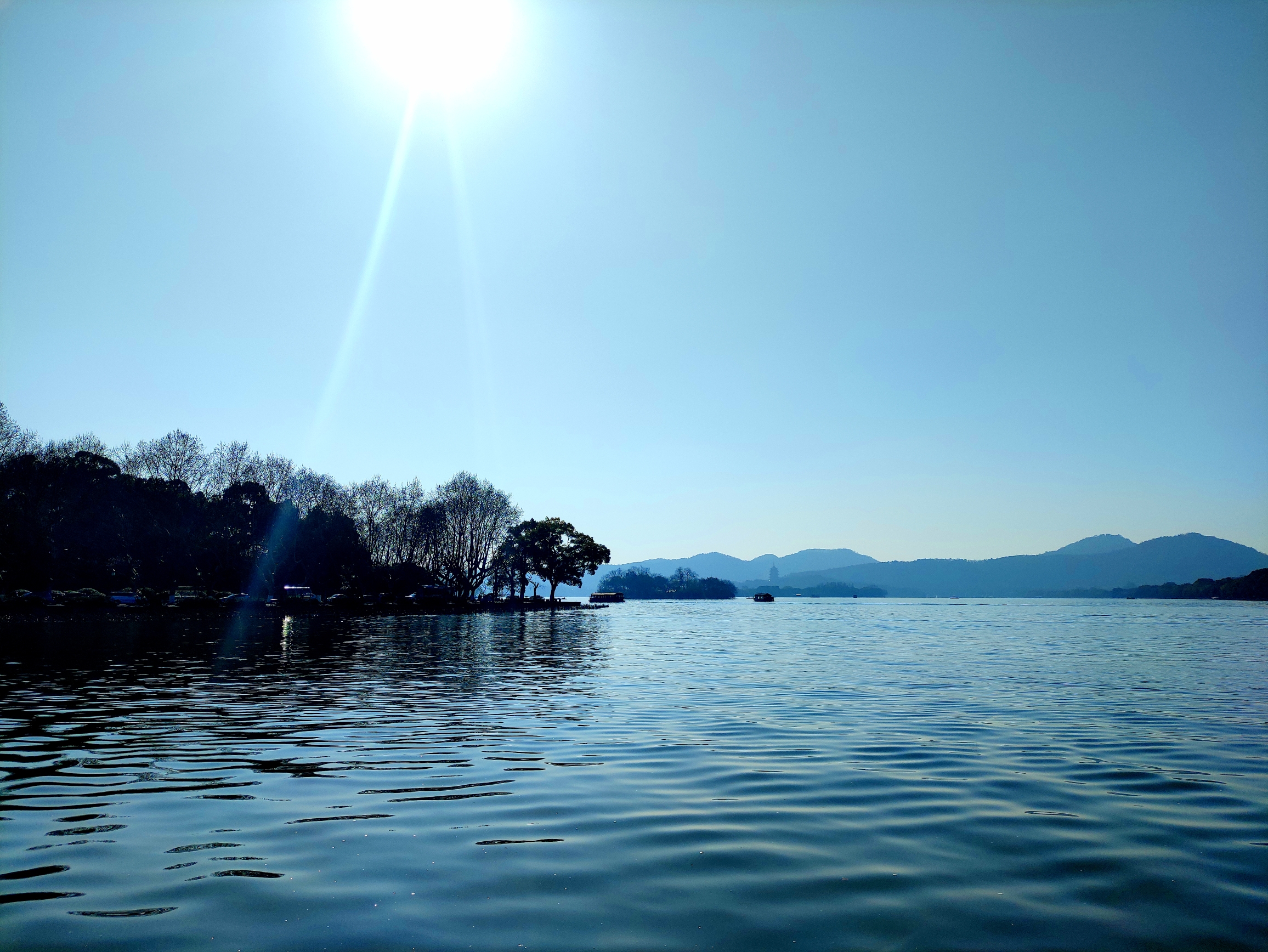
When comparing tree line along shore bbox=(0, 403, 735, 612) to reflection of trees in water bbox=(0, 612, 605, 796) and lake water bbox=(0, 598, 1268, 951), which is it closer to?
reflection of trees in water bbox=(0, 612, 605, 796)

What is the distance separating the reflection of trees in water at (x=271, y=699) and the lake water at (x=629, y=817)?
0.58 feet

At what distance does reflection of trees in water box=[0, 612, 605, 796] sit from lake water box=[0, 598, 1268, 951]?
0.18m

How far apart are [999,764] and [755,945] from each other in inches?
371

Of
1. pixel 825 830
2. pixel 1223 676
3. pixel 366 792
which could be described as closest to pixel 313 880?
pixel 366 792

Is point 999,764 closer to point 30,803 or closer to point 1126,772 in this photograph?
point 1126,772

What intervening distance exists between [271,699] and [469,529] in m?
103

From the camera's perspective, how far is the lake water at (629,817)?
6.20m

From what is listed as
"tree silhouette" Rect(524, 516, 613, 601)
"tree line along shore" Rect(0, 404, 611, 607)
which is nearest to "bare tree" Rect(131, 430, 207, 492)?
"tree line along shore" Rect(0, 404, 611, 607)

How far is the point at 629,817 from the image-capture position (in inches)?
378

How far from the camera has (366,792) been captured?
1070cm

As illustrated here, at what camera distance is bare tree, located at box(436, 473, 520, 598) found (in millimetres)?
120750

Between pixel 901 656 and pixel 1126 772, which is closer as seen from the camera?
pixel 1126 772

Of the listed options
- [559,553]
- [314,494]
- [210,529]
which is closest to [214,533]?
[210,529]

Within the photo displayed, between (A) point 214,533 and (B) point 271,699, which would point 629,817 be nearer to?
(B) point 271,699
